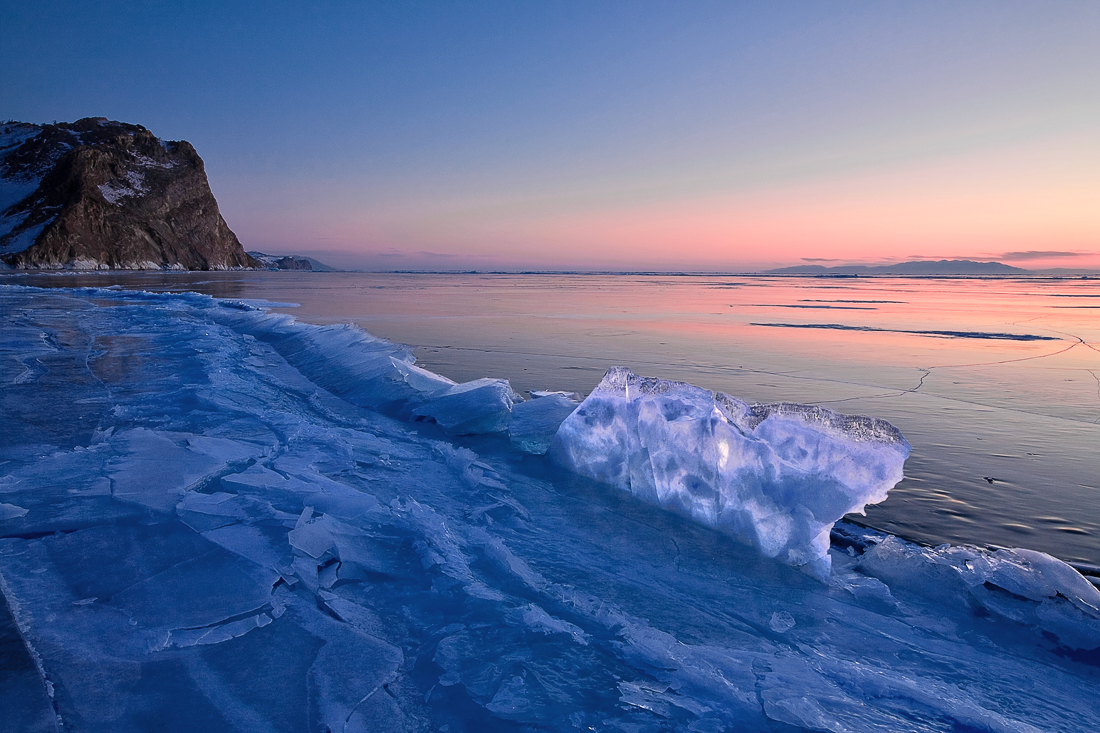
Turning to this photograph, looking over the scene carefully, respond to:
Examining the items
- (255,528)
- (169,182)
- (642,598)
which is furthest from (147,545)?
(169,182)

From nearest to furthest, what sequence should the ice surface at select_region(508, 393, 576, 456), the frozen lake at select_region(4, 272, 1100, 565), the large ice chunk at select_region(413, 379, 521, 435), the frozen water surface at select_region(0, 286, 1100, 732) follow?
1. the frozen water surface at select_region(0, 286, 1100, 732)
2. the frozen lake at select_region(4, 272, 1100, 565)
3. the ice surface at select_region(508, 393, 576, 456)
4. the large ice chunk at select_region(413, 379, 521, 435)

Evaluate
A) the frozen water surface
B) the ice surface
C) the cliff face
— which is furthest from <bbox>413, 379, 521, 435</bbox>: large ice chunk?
the cliff face

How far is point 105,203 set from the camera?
67.4 m

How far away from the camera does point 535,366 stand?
706 centimetres

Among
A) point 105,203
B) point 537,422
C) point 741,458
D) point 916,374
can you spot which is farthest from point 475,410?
point 105,203

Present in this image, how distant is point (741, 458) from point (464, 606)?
Result: 1.60m

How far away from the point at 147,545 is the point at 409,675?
1.38m

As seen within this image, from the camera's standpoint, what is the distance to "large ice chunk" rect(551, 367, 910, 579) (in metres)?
2.50

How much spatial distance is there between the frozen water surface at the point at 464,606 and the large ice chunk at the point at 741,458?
0.03 metres

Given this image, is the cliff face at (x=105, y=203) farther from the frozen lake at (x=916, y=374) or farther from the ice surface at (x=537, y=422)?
the ice surface at (x=537, y=422)

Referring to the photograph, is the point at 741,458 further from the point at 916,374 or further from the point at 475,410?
the point at 916,374

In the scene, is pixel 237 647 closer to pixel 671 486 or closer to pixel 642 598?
pixel 642 598

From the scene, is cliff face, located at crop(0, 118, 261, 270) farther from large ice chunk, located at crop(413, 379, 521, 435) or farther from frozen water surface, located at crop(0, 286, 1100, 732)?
frozen water surface, located at crop(0, 286, 1100, 732)

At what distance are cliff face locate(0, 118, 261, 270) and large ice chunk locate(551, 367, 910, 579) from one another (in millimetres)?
68972
